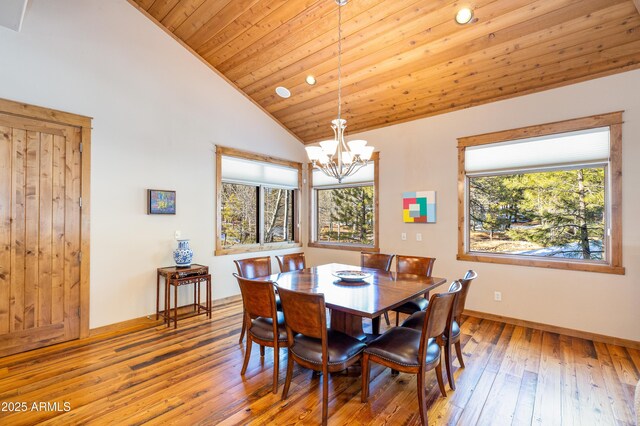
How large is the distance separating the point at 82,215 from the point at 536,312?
5288mm

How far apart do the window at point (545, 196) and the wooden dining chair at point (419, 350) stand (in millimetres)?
2335

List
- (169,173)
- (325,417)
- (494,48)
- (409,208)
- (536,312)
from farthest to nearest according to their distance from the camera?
(409,208) < (169,173) < (536,312) < (494,48) < (325,417)

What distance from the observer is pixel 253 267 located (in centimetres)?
324

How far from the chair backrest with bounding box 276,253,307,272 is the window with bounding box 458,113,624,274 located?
86.7 inches

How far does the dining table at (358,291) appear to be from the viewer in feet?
6.93

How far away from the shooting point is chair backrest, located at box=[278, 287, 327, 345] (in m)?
1.93

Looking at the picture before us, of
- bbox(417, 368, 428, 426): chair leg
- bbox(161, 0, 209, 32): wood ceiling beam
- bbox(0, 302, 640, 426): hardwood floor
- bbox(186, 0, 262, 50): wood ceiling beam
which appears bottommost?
bbox(0, 302, 640, 426): hardwood floor

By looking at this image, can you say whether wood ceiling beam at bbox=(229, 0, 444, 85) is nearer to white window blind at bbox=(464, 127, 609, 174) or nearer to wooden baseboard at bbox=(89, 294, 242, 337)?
white window blind at bbox=(464, 127, 609, 174)

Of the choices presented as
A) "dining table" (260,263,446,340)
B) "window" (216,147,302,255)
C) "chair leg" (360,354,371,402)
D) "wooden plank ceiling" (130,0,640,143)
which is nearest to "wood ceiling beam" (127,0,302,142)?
"wooden plank ceiling" (130,0,640,143)

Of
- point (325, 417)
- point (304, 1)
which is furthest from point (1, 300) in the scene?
point (304, 1)

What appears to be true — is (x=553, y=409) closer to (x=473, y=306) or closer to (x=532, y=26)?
(x=473, y=306)

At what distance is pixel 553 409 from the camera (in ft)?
7.09

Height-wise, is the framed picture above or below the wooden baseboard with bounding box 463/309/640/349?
above

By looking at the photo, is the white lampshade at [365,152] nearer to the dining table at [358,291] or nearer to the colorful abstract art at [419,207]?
the dining table at [358,291]
